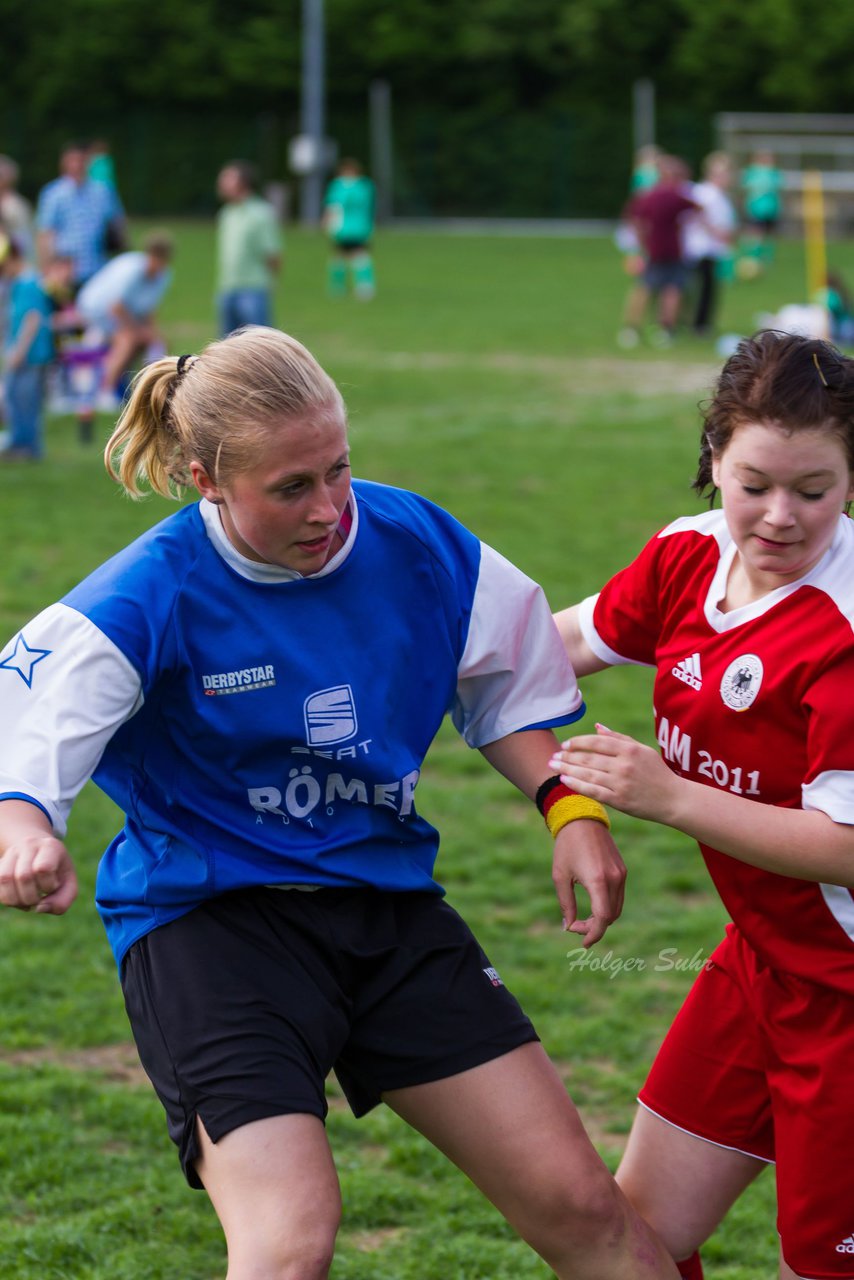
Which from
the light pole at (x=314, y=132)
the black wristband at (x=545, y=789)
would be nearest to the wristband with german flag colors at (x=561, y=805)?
the black wristband at (x=545, y=789)

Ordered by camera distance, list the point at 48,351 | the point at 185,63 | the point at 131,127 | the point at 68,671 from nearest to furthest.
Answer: the point at 68,671 < the point at 48,351 < the point at 131,127 < the point at 185,63

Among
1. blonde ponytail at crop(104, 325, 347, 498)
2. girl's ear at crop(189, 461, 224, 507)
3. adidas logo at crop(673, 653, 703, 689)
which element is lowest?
adidas logo at crop(673, 653, 703, 689)

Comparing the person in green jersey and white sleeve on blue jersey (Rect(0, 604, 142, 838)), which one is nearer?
white sleeve on blue jersey (Rect(0, 604, 142, 838))

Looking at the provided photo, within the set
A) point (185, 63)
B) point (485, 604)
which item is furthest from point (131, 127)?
point (485, 604)

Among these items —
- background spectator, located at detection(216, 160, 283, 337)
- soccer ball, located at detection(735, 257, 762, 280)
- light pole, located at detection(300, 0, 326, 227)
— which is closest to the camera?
background spectator, located at detection(216, 160, 283, 337)

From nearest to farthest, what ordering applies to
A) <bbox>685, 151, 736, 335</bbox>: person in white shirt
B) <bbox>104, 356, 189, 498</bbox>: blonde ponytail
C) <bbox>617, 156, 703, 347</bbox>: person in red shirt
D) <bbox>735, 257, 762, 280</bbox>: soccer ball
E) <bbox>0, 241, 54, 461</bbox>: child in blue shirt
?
1. <bbox>104, 356, 189, 498</bbox>: blonde ponytail
2. <bbox>0, 241, 54, 461</bbox>: child in blue shirt
3. <bbox>617, 156, 703, 347</bbox>: person in red shirt
4. <bbox>685, 151, 736, 335</bbox>: person in white shirt
5. <bbox>735, 257, 762, 280</bbox>: soccer ball

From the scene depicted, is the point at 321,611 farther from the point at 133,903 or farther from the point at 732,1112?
the point at 732,1112

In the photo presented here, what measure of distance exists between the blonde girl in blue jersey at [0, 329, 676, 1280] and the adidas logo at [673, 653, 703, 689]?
0.30m

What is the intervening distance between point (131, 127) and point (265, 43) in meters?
5.55

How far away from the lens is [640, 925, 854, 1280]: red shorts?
2680 millimetres

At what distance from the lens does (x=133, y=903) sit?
2793mm

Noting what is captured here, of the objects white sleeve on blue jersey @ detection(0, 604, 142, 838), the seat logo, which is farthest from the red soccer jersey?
white sleeve on blue jersey @ detection(0, 604, 142, 838)

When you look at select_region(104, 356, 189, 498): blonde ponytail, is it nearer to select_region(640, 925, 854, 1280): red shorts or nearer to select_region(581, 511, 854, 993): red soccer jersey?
select_region(581, 511, 854, 993): red soccer jersey

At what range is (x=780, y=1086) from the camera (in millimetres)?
2752
